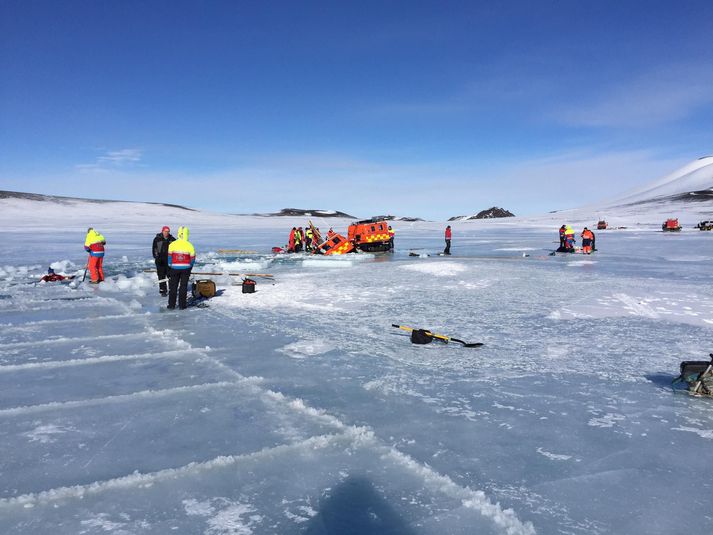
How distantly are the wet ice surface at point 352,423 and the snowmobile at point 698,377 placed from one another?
0.45 feet

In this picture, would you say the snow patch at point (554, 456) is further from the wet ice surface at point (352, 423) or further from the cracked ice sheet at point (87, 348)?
the cracked ice sheet at point (87, 348)

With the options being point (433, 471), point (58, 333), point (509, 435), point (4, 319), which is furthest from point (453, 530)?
point (4, 319)

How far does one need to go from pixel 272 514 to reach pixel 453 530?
92 centimetres

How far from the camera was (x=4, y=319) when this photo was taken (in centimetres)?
762

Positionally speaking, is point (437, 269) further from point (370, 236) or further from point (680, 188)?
point (680, 188)

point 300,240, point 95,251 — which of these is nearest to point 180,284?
point 95,251

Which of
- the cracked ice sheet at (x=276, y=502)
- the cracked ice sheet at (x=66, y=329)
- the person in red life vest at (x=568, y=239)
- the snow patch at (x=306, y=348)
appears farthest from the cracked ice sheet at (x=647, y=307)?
the person in red life vest at (x=568, y=239)

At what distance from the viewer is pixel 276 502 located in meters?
2.73

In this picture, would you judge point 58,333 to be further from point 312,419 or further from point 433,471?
point 433,471

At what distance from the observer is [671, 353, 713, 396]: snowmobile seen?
421 cm

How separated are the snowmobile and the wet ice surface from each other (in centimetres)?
14

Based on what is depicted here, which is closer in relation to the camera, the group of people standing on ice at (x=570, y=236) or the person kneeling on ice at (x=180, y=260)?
the person kneeling on ice at (x=180, y=260)

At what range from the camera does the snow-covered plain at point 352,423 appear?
266 cm

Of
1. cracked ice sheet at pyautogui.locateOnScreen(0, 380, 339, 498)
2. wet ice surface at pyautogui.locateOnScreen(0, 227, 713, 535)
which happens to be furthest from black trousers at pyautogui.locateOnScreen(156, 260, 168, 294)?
cracked ice sheet at pyautogui.locateOnScreen(0, 380, 339, 498)
